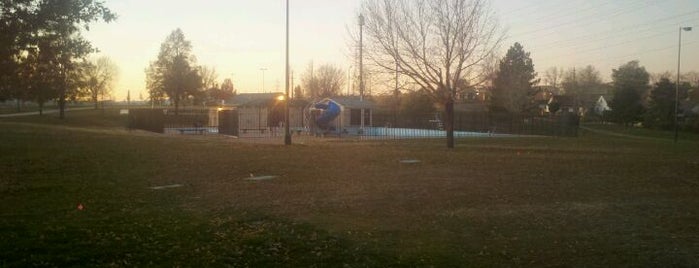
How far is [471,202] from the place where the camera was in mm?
11172

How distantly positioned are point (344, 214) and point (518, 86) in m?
51.0

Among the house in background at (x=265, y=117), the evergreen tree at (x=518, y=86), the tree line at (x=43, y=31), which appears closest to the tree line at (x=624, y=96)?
the evergreen tree at (x=518, y=86)

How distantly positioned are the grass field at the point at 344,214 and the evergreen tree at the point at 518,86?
3540cm

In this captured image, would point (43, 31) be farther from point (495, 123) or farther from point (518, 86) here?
point (518, 86)

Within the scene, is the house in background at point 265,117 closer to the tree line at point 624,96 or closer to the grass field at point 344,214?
the tree line at point 624,96

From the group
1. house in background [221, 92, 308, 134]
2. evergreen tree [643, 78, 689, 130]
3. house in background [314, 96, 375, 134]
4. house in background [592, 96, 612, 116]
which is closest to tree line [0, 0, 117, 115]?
house in background [221, 92, 308, 134]

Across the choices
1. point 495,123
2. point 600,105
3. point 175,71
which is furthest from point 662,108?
point 175,71

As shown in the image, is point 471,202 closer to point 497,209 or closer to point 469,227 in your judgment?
point 497,209

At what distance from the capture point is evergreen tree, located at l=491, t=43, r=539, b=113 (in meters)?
55.0

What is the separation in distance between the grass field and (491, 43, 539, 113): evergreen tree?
3540 centimetres

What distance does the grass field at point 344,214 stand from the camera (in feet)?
22.7

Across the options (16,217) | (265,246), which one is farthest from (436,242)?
(16,217)

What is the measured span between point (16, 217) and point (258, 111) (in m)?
35.7

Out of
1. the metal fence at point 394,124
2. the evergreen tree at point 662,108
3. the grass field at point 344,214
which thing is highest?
the evergreen tree at point 662,108
